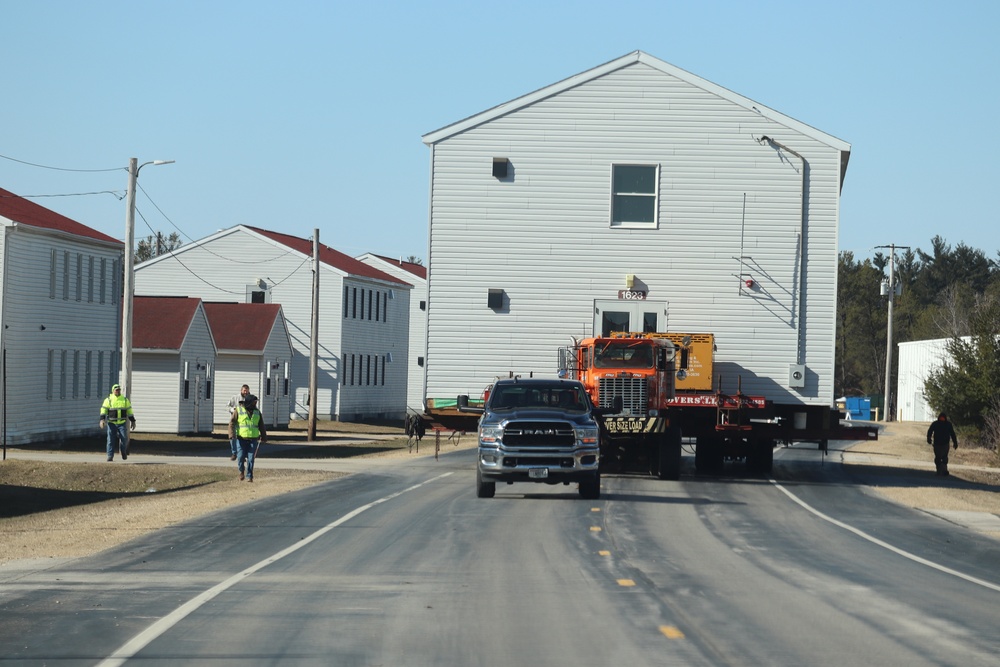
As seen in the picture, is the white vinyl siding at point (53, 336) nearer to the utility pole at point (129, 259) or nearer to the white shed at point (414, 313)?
the utility pole at point (129, 259)

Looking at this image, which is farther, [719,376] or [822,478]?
[822,478]

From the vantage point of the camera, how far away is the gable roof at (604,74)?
28359mm

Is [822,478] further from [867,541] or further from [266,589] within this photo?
[266,589]

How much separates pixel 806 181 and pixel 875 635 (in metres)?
18.8

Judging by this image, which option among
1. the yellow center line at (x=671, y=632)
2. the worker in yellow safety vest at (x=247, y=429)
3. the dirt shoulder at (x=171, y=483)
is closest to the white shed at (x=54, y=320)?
the dirt shoulder at (x=171, y=483)

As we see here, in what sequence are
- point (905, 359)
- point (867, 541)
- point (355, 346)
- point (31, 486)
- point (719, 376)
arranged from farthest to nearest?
point (905, 359)
point (355, 346)
point (31, 486)
point (719, 376)
point (867, 541)

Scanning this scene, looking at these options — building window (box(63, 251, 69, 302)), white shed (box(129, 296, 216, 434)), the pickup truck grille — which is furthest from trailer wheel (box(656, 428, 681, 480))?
white shed (box(129, 296, 216, 434))

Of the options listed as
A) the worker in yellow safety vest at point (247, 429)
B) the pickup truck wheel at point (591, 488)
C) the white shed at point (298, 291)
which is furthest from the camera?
the white shed at point (298, 291)

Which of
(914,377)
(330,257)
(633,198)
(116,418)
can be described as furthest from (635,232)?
(914,377)

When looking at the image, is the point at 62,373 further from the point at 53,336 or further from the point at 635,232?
the point at 635,232

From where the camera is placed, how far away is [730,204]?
1118 inches

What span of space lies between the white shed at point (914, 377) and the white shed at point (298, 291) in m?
30.2

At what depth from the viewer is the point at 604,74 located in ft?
95.2

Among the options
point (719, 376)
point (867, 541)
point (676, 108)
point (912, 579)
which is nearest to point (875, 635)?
point (912, 579)
